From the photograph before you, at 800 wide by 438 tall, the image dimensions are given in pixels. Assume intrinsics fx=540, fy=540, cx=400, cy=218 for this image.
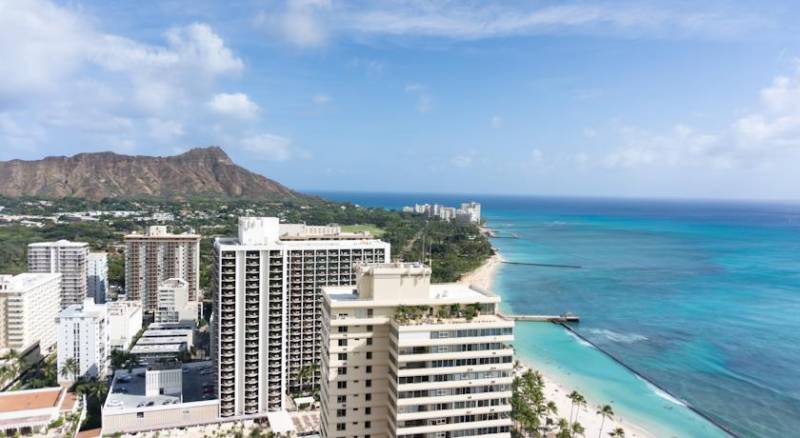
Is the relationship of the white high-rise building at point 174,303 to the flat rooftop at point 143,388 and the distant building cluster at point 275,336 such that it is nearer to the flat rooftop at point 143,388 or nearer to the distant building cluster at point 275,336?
the distant building cluster at point 275,336

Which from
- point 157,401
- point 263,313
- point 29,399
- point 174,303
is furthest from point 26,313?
point 263,313

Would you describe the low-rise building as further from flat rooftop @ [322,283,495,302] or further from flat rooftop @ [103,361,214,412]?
flat rooftop @ [322,283,495,302]

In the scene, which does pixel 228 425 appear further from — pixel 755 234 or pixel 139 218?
pixel 755 234

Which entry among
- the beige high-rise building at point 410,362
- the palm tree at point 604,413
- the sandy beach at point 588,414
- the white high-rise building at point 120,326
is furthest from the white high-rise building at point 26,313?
the palm tree at point 604,413

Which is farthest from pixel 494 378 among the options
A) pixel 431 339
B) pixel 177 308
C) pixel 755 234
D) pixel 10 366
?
pixel 755 234

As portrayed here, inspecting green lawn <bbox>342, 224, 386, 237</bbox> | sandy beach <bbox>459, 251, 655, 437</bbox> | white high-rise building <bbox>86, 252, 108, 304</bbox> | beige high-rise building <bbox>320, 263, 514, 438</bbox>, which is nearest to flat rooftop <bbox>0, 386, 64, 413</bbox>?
beige high-rise building <bbox>320, 263, 514, 438</bbox>
